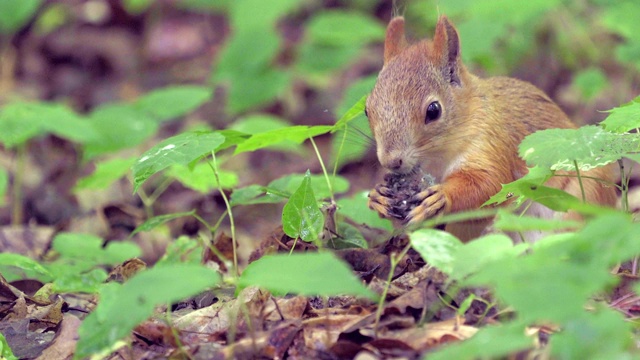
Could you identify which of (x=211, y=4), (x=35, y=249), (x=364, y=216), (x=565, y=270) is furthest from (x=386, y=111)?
(x=211, y=4)

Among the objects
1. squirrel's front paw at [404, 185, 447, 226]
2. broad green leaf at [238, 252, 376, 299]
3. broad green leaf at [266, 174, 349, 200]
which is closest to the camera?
broad green leaf at [238, 252, 376, 299]

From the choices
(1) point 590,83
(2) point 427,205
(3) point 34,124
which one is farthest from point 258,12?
(2) point 427,205

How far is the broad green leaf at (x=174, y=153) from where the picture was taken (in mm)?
2832

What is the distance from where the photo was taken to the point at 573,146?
98.3 inches

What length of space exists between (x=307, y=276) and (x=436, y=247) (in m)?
0.52

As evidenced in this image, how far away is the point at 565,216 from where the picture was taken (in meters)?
3.64

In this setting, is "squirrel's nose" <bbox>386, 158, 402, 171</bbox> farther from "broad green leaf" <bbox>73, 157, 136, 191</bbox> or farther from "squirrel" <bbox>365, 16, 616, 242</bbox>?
"broad green leaf" <bbox>73, 157, 136, 191</bbox>

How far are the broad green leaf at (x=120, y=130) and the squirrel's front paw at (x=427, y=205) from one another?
2.58 meters

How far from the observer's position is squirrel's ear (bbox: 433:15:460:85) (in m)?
3.72

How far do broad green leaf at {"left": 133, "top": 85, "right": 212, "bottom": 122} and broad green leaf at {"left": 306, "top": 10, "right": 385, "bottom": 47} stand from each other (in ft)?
6.64

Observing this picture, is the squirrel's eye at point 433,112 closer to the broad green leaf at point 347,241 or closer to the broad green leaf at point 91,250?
the broad green leaf at point 347,241

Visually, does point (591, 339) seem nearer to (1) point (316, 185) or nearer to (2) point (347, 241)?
(2) point (347, 241)

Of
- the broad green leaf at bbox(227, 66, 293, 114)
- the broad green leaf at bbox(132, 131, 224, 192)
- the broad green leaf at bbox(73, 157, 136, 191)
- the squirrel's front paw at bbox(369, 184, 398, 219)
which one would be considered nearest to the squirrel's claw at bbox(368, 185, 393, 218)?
the squirrel's front paw at bbox(369, 184, 398, 219)

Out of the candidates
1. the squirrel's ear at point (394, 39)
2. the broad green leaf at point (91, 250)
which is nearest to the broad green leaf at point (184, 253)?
the broad green leaf at point (91, 250)
